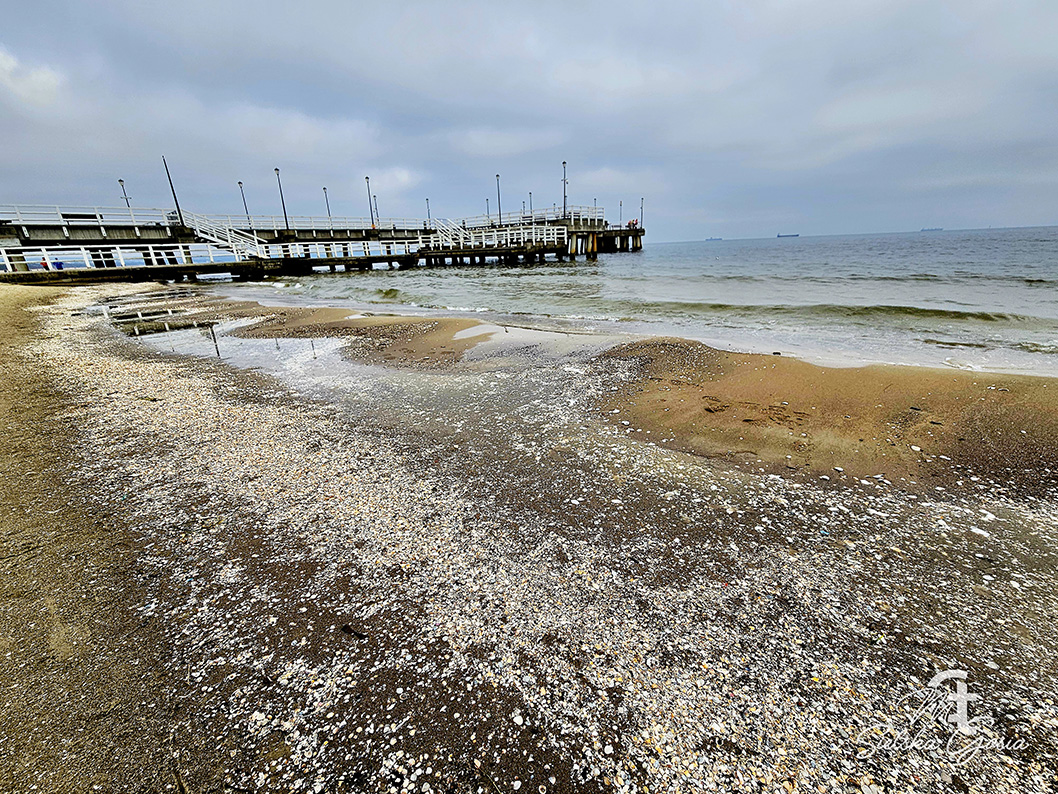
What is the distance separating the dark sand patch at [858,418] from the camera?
4133 mm

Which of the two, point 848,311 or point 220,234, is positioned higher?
point 220,234

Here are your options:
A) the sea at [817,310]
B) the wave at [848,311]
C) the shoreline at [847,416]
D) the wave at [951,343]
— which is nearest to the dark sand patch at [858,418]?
the shoreline at [847,416]

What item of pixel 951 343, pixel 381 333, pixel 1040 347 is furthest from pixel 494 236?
pixel 1040 347

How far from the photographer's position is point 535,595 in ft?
8.68

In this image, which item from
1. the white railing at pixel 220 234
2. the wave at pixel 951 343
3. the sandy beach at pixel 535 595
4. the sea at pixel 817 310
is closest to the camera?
the sandy beach at pixel 535 595

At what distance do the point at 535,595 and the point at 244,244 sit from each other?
43351mm

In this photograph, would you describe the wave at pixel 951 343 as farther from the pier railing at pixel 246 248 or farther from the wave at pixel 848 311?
the pier railing at pixel 246 248

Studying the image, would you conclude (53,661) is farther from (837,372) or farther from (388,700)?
(837,372)

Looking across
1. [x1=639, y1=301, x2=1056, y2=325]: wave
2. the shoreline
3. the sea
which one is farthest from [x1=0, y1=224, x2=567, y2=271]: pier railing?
the shoreline

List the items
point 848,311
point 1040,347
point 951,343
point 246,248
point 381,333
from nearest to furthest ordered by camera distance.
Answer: point 1040,347, point 951,343, point 381,333, point 848,311, point 246,248

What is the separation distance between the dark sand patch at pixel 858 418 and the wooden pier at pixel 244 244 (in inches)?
1389

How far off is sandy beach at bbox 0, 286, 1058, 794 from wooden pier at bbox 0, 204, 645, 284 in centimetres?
3159

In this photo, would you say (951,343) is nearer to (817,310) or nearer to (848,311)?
(848,311)

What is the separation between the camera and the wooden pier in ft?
91.1
